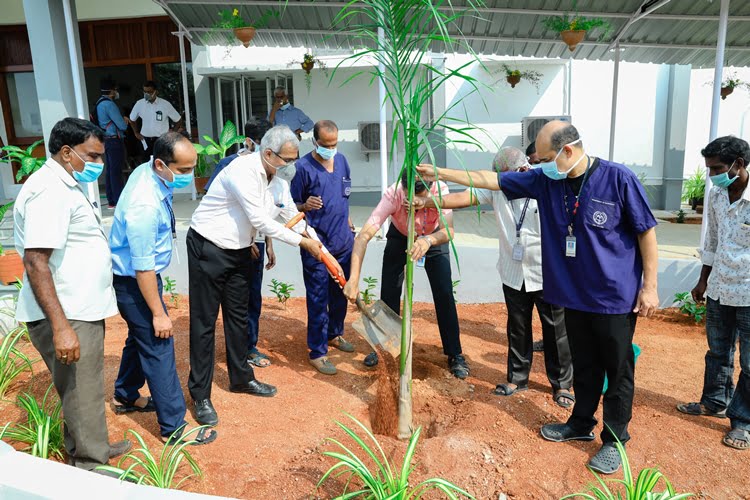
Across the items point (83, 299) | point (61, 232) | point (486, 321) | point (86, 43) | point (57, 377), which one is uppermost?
point (86, 43)

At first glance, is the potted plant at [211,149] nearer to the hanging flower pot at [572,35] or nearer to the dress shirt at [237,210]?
the dress shirt at [237,210]

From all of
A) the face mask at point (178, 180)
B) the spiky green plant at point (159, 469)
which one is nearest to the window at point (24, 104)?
the face mask at point (178, 180)

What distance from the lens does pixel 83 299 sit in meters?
2.75

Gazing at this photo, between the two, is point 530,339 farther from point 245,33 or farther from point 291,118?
point 245,33

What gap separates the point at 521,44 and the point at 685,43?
217 centimetres

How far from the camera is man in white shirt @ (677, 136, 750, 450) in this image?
3.23 m

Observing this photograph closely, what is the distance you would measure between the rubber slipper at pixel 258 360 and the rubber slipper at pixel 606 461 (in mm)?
2478

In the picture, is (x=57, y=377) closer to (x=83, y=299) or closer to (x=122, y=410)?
(x=83, y=299)

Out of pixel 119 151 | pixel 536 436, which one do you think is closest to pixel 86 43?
pixel 119 151

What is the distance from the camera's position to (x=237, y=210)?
3551mm

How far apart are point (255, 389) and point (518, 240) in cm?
207

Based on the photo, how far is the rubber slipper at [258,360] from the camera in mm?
4438

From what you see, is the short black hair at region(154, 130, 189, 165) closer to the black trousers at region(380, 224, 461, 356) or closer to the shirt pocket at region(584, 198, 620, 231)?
the black trousers at region(380, 224, 461, 356)

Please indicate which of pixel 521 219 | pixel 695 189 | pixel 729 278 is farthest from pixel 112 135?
pixel 695 189
